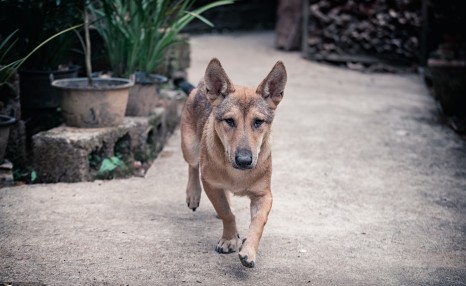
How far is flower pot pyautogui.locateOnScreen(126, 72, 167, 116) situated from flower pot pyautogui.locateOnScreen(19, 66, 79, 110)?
659 millimetres

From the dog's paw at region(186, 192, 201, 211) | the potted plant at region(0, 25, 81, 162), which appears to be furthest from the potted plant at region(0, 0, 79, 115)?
the dog's paw at region(186, 192, 201, 211)

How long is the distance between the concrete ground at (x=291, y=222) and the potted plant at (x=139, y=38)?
26.6 inches

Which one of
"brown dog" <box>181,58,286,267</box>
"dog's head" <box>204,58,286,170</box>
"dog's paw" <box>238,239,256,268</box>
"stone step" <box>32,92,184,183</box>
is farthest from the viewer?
"stone step" <box>32,92,184,183</box>

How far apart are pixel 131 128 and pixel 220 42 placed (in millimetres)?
9857

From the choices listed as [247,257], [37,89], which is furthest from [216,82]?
[37,89]

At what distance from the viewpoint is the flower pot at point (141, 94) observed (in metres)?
6.00

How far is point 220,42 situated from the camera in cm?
1520

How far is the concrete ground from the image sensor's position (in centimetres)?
340

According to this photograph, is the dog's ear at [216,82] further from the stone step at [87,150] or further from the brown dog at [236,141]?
the stone step at [87,150]

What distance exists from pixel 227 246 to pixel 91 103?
85.1 inches

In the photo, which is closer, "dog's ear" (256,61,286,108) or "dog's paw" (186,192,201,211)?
"dog's ear" (256,61,286,108)

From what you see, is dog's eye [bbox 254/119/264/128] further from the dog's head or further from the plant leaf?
the plant leaf

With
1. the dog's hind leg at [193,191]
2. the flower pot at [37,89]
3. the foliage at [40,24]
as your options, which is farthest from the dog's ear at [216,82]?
the flower pot at [37,89]

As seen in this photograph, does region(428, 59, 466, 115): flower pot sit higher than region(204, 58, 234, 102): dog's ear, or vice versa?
region(204, 58, 234, 102): dog's ear
